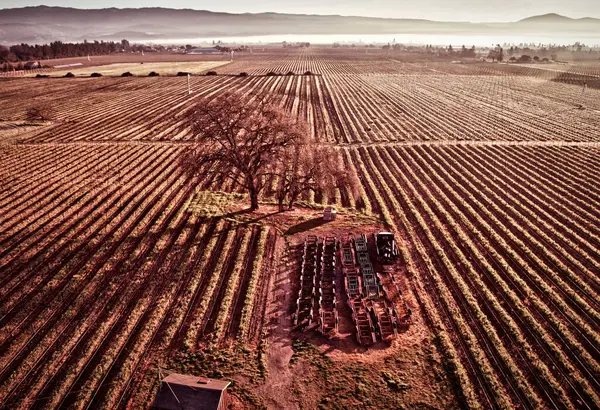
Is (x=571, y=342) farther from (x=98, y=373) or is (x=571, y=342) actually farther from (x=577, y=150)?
(x=577, y=150)

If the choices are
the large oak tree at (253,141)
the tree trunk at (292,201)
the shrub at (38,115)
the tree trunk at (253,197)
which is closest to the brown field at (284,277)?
the tree trunk at (253,197)

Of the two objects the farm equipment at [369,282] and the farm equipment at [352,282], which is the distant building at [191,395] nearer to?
the farm equipment at [352,282]

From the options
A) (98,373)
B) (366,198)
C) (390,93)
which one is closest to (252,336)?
(98,373)

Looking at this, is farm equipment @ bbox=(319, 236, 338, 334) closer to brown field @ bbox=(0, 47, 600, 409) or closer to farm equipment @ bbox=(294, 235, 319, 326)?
farm equipment @ bbox=(294, 235, 319, 326)

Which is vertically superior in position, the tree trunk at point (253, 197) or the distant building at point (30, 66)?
the distant building at point (30, 66)

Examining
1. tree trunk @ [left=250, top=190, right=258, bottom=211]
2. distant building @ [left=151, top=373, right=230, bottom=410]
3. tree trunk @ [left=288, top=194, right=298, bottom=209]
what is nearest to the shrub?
tree trunk @ [left=250, top=190, right=258, bottom=211]
